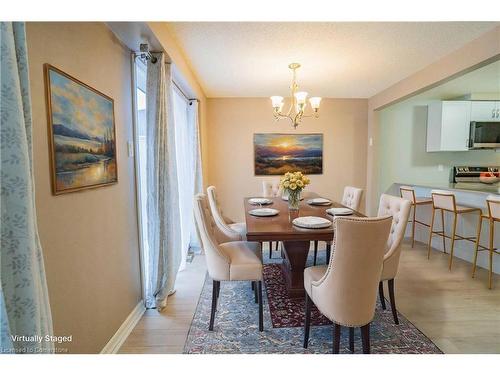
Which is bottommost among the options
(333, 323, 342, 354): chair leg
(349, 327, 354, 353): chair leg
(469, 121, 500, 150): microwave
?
(349, 327, 354, 353): chair leg

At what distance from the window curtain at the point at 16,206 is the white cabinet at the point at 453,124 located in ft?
17.4

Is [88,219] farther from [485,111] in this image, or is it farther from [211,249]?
[485,111]

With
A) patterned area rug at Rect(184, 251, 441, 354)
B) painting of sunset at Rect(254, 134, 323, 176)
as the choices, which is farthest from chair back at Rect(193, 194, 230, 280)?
painting of sunset at Rect(254, 134, 323, 176)

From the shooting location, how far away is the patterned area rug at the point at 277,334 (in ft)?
5.70

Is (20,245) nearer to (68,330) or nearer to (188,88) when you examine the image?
(68,330)

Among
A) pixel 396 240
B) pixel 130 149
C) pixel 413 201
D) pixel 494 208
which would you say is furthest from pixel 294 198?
pixel 413 201

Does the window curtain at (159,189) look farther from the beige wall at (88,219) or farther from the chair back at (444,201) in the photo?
the chair back at (444,201)

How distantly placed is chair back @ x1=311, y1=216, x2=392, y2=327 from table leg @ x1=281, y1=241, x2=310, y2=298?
847 mm

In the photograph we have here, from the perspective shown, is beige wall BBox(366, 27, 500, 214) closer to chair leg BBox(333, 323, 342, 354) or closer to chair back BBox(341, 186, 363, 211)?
chair back BBox(341, 186, 363, 211)

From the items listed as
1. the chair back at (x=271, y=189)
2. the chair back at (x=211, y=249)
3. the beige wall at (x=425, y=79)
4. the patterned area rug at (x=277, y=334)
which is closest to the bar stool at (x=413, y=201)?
the beige wall at (x=425, y=79)

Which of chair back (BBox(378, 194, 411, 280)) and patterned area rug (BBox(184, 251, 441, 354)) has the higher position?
chair back (BBox(378, 194, 411, 280))

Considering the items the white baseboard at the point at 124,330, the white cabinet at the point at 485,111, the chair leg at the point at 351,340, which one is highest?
the white cabinet at the point at 485,111

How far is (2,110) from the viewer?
80cm

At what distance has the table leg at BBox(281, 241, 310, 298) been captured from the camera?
2.38 meters
